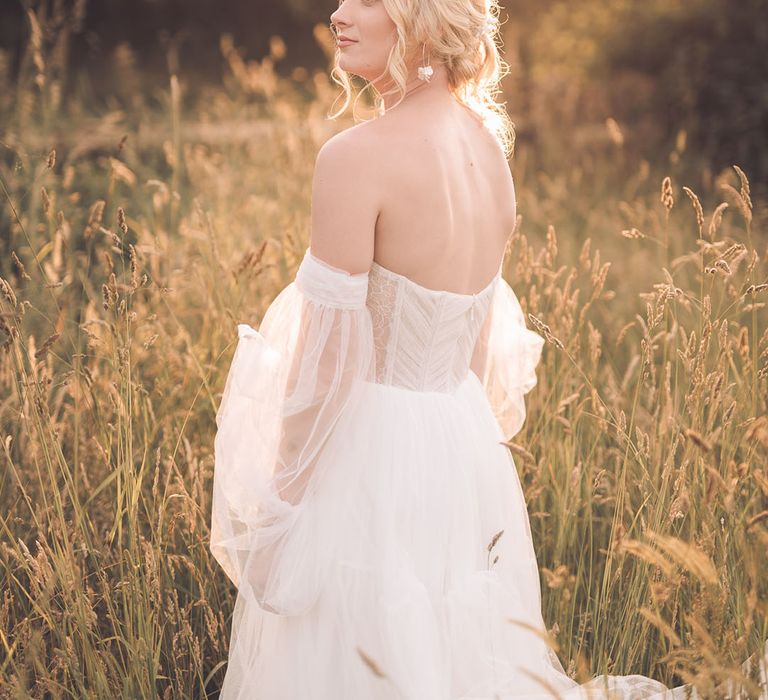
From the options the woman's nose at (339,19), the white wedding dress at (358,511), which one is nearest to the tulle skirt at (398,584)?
the white wedding dress at (358,511)

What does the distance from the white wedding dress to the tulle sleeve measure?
0.38 m

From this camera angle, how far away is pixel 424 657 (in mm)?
1750

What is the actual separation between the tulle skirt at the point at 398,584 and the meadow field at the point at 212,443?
149 mm

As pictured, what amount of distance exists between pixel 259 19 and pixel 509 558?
1494 cm

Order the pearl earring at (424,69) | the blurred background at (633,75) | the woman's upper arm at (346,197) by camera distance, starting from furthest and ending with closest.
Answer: the blurred background at (633,75) → the pearl earring at (424,69) → the woman's upper arm at (346,197)

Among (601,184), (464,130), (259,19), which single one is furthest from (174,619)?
(259,19)

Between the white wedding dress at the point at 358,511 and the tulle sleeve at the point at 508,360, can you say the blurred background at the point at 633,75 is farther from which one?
the white wedding dress at the point at 358,511

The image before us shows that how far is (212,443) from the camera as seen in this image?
2.75 meters

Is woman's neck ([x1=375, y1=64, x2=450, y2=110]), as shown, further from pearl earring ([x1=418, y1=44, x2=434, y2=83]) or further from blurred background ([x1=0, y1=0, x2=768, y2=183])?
blurred background ([x1=0, y1=0, x2=768, y2=183])

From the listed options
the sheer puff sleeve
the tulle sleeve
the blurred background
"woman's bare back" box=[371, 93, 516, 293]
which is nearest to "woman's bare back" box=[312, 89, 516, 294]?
"woman's bare back" box=[371, 93, 516, 293]

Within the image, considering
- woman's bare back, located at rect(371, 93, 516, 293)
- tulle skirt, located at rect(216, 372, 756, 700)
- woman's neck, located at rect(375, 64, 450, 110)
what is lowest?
tulle skirt, located at rect(216, 372, 756, 700)

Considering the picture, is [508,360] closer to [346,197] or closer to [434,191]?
[434,191]

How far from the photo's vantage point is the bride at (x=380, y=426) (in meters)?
1.75

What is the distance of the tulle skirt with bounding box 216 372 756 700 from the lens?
1.77 metres
